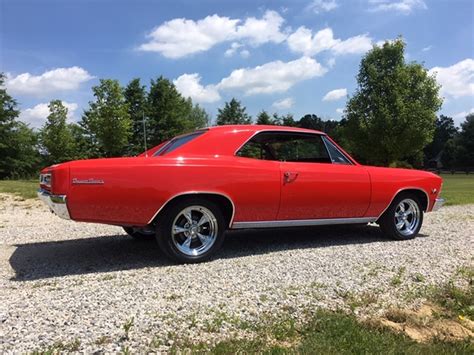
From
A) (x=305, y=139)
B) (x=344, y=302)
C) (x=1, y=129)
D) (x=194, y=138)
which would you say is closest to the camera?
(x=344, y=302)

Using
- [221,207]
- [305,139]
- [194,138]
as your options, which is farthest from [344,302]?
[305,139]

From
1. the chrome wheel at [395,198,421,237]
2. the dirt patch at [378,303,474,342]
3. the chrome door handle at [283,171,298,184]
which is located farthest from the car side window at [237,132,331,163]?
the dirt patch at [378,303,474,342]

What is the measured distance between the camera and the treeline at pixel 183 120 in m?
26.5

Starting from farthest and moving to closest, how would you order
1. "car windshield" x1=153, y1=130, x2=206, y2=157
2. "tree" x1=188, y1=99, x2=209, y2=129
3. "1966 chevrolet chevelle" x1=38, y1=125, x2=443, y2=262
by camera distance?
1. "tree" x1=188, y1=99, x2=209, y2=129
2. "car windshield" x1=153, y1=130, x2=206, y2=157
3. "1966 chevrolet chevelle" x1=38, y1=125, x2=443, y2=262

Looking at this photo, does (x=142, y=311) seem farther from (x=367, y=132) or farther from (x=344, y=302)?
(x=367, y=132)

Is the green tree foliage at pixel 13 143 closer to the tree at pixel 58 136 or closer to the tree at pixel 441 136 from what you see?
the tree at pixel 58 136

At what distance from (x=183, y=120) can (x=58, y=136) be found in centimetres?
1962

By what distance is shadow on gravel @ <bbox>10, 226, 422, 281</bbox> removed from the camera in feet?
16.1

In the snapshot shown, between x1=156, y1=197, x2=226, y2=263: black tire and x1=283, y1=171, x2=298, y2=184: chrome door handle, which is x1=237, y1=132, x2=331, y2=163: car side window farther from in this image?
x1=156, y1=197, x2=226, y2=263: black tire

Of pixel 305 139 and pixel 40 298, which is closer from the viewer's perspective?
pixel 40 298

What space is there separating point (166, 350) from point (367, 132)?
26.5 meters

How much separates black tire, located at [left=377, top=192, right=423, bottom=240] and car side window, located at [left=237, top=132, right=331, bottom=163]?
4.18 feet

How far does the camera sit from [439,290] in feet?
13.4

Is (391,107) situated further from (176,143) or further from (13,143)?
(13,143)
